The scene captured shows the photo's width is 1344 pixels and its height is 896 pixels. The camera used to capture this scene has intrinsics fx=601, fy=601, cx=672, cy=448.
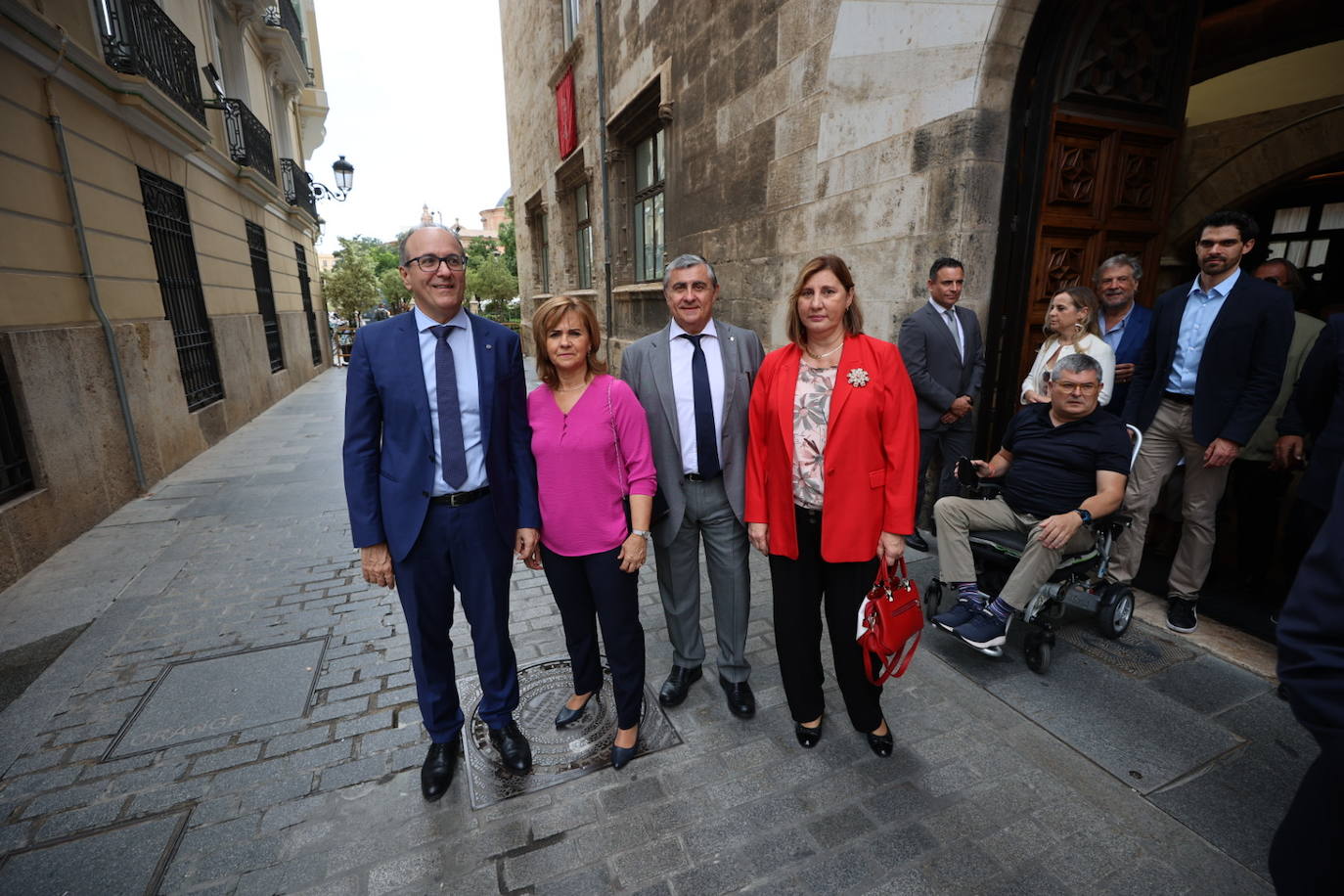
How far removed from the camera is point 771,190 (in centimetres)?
590

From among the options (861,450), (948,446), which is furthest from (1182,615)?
(861,450)

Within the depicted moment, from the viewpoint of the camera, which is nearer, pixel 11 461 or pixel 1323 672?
pixel 1323 672

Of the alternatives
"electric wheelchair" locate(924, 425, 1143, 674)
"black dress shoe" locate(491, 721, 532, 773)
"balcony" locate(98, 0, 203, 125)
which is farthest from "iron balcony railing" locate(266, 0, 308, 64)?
"electric wheelchair" locate(924, 425, 1143, 674)

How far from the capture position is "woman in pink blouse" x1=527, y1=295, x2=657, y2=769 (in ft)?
7.87

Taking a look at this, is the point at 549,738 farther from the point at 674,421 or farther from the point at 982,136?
the point at 982,136

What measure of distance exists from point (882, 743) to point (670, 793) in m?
0.93

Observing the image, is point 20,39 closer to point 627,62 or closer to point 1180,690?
point 627,62

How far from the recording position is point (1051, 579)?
10.4 ft

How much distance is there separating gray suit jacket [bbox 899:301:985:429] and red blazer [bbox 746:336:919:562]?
2.09 meters

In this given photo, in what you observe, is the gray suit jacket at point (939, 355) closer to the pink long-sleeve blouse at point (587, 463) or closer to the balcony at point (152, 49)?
the pink long-sleeve blouse at point (587, 463)

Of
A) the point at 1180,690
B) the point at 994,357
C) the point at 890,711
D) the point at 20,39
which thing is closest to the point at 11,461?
the point at 20,39

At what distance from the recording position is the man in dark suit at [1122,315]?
154 inches

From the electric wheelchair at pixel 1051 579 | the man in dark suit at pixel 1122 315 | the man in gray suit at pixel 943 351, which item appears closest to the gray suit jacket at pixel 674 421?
the electric wheelchair at pixel 1051 579

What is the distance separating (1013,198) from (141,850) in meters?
5.70
